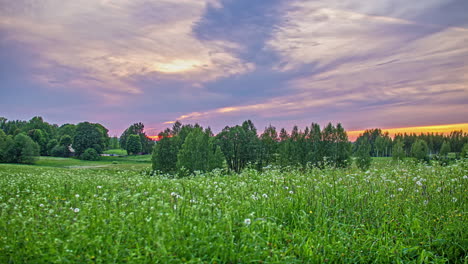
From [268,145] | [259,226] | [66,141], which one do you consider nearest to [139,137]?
[66,141]

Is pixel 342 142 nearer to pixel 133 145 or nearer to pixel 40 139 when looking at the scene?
pixel 133 145

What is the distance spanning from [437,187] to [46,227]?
8.36m

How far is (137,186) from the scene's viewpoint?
7.62m

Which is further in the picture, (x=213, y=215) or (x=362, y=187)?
(x=362, y=187)

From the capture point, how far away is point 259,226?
4.30 m

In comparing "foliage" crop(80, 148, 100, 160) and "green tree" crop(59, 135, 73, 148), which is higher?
"green tree" crop(59, 135, 73, 148)

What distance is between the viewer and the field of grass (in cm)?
328

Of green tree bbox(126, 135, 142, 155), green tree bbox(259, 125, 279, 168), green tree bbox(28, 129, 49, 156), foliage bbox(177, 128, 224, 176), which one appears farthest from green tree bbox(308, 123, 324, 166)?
green tree bbox(28, 129, 49, 156)

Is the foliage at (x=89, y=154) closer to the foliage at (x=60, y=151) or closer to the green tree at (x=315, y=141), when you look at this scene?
the foliage at (x=60, y=151)

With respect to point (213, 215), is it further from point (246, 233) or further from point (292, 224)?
point (292, 224)

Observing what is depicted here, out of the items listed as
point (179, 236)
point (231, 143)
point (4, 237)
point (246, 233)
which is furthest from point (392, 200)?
point (231, 143)

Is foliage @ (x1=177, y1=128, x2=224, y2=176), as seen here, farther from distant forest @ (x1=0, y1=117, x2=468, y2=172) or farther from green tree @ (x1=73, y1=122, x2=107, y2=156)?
green tree @ (x1=73, y1=122, x2=107, y2=156)

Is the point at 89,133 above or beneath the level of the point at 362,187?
above

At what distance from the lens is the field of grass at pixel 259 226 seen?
328cm
